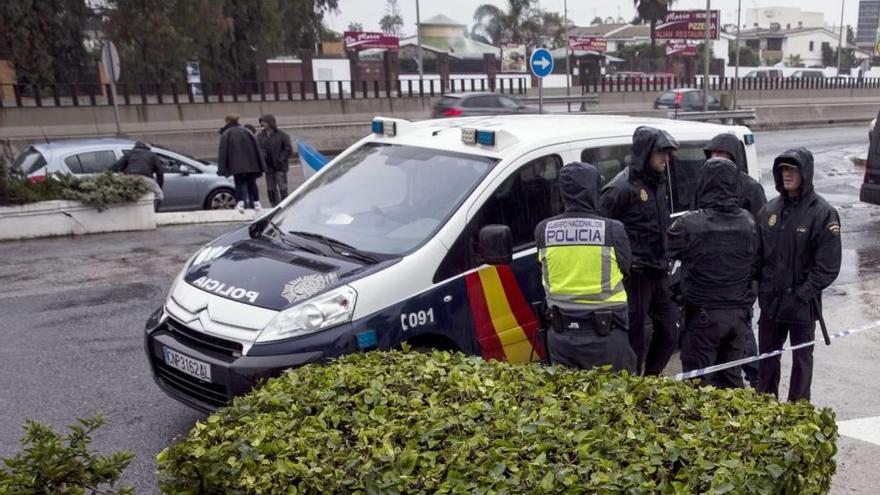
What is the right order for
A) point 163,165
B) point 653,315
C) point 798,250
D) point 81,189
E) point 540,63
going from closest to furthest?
point 798,250 < point 653,315 < point 81,189 < point 163,165 < point 540,63

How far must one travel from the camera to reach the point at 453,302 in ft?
15.9

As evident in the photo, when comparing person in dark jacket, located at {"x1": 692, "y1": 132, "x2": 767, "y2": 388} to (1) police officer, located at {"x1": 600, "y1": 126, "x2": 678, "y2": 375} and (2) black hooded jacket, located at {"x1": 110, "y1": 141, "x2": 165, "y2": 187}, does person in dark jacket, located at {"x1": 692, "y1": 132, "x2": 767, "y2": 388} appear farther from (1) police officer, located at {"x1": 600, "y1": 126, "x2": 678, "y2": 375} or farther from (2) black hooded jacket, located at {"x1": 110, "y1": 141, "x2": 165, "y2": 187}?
(2) black hooded jacket, located at {"x1": 110, "y1": 141, "x2": 165, "y2": 187}

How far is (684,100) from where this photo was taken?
1158 inches

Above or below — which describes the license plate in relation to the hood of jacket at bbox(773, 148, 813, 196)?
below

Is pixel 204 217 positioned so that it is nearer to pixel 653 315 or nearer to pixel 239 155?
pixel 239 155

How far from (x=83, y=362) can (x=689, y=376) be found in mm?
4576

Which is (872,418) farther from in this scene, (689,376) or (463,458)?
(463,458)

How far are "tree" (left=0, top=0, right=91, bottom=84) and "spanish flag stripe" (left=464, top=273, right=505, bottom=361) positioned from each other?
28811 millimetres

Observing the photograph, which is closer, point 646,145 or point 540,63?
point 646,145

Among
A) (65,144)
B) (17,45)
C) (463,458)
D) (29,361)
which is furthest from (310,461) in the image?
(17,45)

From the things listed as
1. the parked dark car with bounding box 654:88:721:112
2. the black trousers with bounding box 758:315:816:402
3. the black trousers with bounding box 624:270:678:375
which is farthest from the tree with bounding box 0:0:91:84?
the black trousers with bounding box 758:315:816:402

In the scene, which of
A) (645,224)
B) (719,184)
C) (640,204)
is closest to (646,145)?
(640,204)

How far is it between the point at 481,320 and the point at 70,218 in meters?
8.21

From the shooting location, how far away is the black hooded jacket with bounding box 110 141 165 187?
40.0 feet
